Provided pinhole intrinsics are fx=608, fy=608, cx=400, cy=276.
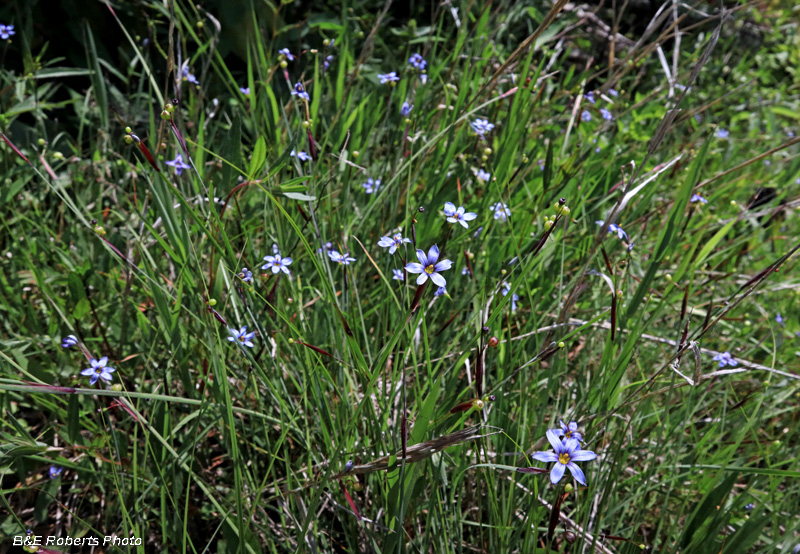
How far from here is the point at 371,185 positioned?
1928 millimetres

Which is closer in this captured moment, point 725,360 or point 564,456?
point 564,456

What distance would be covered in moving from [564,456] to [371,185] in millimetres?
1174

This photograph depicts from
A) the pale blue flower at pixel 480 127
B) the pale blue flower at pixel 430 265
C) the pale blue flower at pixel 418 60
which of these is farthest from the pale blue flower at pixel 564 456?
the pale blue flower at pixel 418 60

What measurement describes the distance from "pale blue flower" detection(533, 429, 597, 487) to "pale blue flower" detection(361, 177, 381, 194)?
0.95 metres

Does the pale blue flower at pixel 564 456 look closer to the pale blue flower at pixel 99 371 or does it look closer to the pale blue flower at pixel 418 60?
the pale blue flower at pixel 99 371

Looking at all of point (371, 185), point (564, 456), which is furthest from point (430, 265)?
point (371, 185)

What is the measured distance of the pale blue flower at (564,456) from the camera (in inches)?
34.8

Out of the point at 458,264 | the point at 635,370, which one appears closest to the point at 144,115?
the point at 458,264

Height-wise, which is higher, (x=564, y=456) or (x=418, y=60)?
(x=418, y=60)

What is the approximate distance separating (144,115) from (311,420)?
1.72m

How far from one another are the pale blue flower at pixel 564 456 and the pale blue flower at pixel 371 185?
3.11 feet

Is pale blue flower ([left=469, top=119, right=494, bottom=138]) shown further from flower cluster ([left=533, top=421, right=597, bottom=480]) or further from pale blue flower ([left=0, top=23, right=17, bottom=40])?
pale blue flower ([left=0, top=23, right=17, bottom=40])

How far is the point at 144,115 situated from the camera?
2545 mm

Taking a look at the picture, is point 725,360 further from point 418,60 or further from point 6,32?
point 6,32
